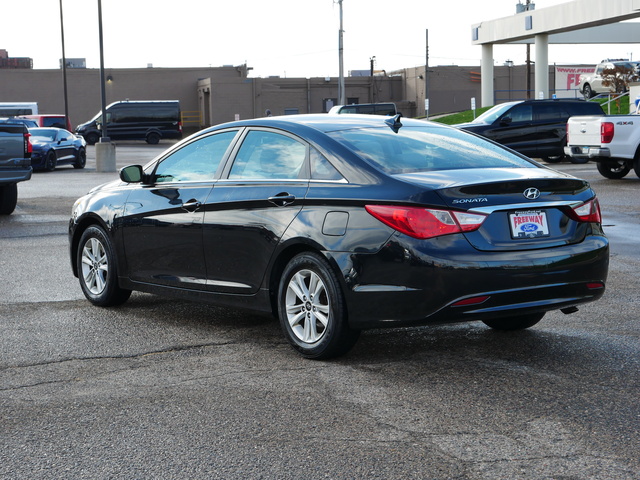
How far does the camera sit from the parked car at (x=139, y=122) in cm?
5816

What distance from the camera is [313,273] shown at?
6172mm

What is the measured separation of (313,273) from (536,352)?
1.53 m

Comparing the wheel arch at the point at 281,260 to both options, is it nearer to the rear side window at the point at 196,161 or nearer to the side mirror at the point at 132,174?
the rear side window at the point at 196,161

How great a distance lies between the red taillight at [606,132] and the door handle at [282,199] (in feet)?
51.6

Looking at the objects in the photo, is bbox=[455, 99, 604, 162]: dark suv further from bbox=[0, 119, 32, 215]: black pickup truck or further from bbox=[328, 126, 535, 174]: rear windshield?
bbox=[328, 126, 535, 174]: rear windshield

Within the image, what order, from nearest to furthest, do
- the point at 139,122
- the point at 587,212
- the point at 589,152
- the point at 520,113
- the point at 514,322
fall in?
1. the point at 587,212
2. the point at 514,322
3. the point at 589,152
4. the point at 520,113
5. the point at 139,122

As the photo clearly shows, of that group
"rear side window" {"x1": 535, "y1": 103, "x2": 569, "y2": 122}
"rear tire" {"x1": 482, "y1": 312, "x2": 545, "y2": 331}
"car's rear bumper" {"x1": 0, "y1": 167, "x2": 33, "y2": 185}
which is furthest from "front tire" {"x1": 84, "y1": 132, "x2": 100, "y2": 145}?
"rear tire" {"x1": 482, "y1": 312, "x2": 545, "y2": 331}

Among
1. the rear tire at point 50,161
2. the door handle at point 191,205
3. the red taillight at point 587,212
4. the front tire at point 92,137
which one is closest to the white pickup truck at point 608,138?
the red taillight at point 587,212

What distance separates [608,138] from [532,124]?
5.93 metres

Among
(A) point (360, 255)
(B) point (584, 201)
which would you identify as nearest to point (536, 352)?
(B) point (584, 201)

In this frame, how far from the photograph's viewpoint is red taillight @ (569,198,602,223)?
610 centimetres

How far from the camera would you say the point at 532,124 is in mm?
26688

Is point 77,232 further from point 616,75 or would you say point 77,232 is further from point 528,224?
point 616,75

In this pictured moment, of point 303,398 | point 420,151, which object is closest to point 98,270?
point 420,151
